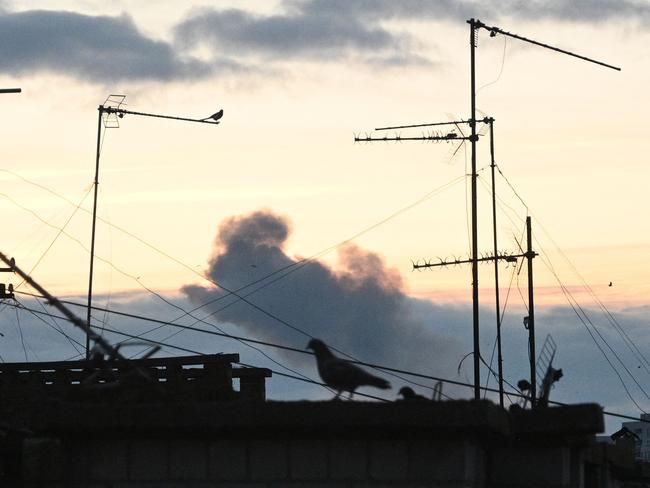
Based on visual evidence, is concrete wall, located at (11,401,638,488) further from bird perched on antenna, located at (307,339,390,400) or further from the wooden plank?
the wooden plank

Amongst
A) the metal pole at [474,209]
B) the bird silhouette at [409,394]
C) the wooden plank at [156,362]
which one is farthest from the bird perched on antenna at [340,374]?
the metal pole at [474,209]

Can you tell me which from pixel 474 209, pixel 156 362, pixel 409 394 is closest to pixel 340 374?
pixel 409 394

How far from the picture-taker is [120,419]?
390 inches

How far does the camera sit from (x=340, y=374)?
396 inches

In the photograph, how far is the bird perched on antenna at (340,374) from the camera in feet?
32.3

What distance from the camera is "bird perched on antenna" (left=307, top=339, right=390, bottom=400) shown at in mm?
9859

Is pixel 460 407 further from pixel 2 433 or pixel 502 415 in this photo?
pixel 2 433

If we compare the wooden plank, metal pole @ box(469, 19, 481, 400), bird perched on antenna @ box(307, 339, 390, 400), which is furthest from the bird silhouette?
metal pole @ box(469, 19, 481, 400)

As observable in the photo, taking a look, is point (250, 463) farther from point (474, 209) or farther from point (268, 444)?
point (474, 209)

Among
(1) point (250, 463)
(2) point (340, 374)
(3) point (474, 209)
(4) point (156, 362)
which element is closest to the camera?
(1) point (250, 463)

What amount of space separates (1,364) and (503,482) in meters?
14.0

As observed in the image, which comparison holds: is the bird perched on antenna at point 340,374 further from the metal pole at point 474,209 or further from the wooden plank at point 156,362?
the metal pole at point 474,209

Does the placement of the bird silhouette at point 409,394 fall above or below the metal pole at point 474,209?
below

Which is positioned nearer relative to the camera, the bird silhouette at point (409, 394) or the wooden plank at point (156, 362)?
the bird silhouette at point (409, 394)
